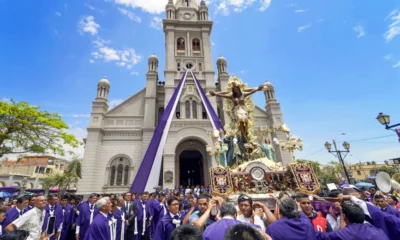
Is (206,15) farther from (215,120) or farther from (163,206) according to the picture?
(163,206)

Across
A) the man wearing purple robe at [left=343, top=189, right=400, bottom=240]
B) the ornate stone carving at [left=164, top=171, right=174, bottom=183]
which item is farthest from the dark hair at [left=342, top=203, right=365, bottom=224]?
the ornate stone carving at [left=164, top=171, right=174, bottom=183]

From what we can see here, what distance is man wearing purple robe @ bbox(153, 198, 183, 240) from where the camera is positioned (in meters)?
3.18

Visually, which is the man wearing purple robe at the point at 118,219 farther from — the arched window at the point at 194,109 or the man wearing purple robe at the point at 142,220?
the arched window at the point at 194,109

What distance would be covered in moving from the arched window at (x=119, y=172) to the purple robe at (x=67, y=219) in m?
11.4

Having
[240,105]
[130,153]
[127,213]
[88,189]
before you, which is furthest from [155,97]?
[127,213]

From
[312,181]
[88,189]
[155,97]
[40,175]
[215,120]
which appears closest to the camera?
[312,181]

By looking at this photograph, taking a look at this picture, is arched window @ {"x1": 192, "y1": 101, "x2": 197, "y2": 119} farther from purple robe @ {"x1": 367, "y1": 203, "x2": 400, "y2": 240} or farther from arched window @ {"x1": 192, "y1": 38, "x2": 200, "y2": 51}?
purple robe @ {"x1": 367, "y1": 203, "x2": 400, "y2": 240}

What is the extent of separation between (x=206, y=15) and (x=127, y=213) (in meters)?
27.0

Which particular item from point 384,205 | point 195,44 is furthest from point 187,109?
point 384,205

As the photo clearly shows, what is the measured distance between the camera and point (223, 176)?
19.0 ft

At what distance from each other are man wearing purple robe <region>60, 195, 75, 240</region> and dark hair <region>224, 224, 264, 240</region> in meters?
6.71

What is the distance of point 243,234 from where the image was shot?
1.42 metres

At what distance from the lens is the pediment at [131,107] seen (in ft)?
64.7

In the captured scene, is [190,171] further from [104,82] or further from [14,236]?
[14,236]
